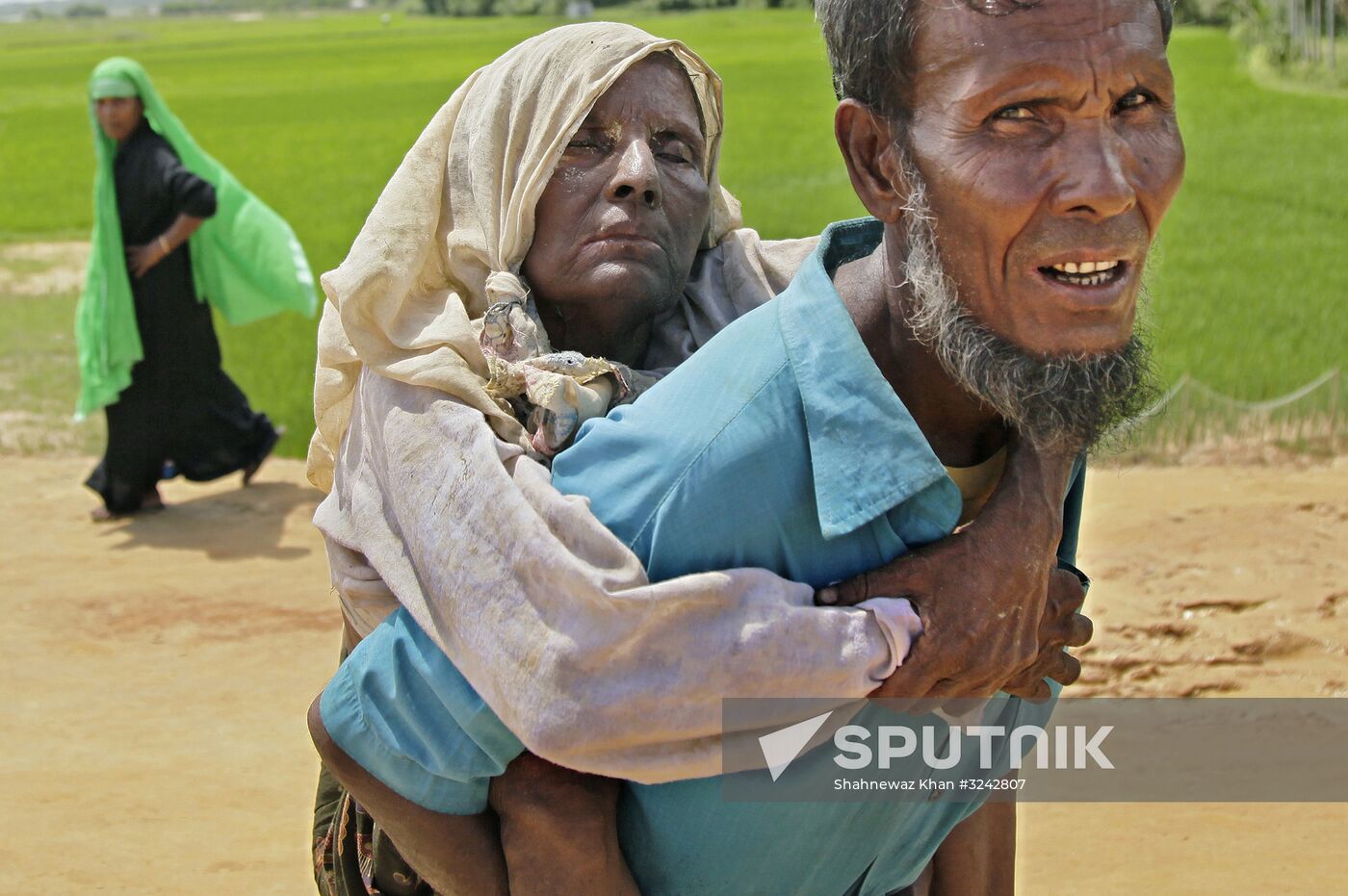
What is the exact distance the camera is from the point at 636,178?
95.1 inches

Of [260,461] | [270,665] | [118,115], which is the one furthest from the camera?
[260,461]

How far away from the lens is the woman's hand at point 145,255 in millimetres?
7773

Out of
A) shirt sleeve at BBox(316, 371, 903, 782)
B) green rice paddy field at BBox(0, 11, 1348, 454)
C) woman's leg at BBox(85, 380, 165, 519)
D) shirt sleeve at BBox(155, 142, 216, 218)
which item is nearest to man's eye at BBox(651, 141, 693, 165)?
green rice paddy field at BBox(0, 11, 1348, 454)

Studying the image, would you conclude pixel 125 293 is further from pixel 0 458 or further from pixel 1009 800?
pixel 1009 800

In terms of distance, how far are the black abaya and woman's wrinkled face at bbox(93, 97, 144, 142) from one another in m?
0.07

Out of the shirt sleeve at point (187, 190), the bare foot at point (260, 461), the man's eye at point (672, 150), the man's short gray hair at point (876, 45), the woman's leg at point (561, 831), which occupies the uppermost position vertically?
the man's short gray hair at point (876, 45)

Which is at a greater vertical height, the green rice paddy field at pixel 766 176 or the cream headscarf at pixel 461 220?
the cream headscarf at pixel 461 220

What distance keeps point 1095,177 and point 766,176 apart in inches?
670

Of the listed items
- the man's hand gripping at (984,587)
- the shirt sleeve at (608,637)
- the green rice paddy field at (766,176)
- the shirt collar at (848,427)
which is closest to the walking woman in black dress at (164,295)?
the green rice paddy field at (766,176)

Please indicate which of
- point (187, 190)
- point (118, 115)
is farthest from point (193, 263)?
point (118, 115)

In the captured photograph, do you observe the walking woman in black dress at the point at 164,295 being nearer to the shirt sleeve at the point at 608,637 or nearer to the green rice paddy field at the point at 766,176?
the green rice paddy field at the point at 766,176

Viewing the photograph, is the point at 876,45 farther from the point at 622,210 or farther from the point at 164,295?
the point at 164,295

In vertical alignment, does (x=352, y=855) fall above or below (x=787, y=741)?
below

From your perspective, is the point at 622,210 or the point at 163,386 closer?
the point at 622,210
